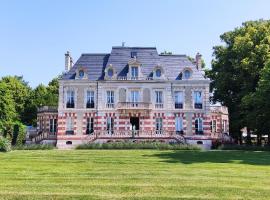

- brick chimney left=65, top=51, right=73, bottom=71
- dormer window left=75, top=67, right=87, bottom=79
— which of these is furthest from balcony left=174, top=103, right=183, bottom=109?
brick chimney left=65, top=51, right=73, bottom=71

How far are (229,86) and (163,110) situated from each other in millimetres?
10066

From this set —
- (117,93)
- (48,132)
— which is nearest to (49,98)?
(48,132)

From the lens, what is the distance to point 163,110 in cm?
3953

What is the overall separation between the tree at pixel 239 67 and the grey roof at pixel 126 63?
492cm

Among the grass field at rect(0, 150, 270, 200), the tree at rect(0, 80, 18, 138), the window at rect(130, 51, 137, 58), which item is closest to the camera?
the grass field at rect(0, 150, 270, 200)

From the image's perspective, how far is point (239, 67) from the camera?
40875 mm

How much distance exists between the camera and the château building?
3919cm

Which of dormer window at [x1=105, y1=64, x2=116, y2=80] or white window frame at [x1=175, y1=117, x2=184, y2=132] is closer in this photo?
white window frame at [x1=175, y1=117, x2=184, y2=132]

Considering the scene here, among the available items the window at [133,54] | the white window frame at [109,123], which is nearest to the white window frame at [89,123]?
the white window frame at [109,123]

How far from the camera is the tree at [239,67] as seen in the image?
3881cm

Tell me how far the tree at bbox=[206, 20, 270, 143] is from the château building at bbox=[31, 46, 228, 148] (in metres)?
4.53

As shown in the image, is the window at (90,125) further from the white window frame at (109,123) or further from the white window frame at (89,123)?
the white window frame at (109,123)

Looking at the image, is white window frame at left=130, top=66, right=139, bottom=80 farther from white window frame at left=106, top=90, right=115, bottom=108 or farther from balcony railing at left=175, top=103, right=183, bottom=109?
balcony railing at left=175, top=103, right=183, bottom=109

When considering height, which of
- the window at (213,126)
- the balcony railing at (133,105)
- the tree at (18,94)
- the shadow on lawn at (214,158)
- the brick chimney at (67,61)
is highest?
the brick chimney at (67,61)
